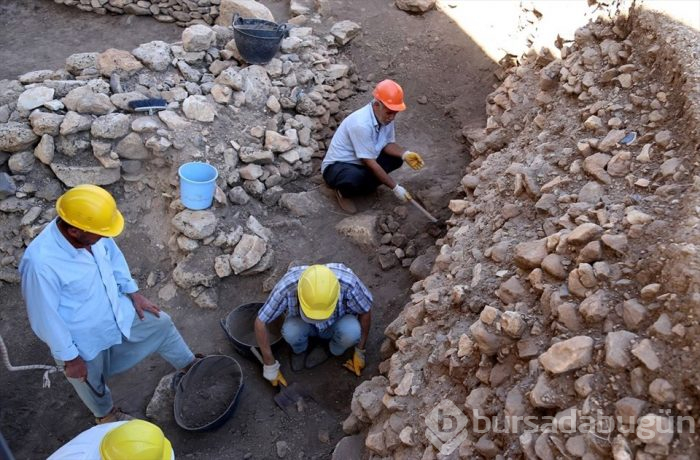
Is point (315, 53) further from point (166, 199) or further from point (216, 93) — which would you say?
point (166, 199)

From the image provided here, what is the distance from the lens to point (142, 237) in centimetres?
486

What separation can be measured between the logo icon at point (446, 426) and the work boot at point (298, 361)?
1498 millimetres

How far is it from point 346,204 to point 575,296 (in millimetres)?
2919

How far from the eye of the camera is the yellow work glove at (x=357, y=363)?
4.00 m

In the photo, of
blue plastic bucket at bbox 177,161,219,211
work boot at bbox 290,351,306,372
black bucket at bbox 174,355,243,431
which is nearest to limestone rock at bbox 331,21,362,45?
blue plastic bucket at bbox 177,161,219,211

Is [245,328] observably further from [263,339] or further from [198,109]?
[198,109]

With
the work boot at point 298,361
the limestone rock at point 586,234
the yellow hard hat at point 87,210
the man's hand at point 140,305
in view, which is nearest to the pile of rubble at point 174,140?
the work boot at point 298,361

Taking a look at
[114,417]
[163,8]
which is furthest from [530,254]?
[163,8]

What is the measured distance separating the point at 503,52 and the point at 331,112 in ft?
6.86

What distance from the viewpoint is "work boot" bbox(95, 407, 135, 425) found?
3566mm

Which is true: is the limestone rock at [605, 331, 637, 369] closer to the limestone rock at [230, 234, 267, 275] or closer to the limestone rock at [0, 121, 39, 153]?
the limestone rock at [230, 234, 267, 275]

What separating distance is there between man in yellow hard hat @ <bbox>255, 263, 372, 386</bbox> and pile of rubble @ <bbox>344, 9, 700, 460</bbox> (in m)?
0.30

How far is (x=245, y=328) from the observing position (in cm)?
437

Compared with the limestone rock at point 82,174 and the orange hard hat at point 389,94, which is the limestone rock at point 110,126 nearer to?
the limestone rock at point 82,174
